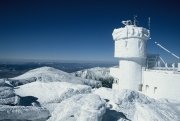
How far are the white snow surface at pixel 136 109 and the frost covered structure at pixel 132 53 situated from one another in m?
4.96

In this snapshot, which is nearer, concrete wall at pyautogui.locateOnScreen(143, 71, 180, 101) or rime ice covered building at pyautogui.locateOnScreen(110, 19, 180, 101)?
concrete wall at pyautogui.locateOnScreen(143, 71, 180, 101)

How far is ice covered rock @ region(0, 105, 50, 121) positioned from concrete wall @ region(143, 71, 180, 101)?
11624 mm

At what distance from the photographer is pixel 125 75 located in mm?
18375

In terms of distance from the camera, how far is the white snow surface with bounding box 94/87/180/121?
7.94 meters

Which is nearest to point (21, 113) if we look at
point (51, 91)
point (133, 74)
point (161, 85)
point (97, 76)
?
point (51, 91)

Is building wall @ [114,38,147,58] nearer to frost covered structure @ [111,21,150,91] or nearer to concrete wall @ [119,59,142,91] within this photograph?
frost covered structure @ [111,21,150,91]

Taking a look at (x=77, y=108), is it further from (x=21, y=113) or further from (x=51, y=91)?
(x=51, y=91)

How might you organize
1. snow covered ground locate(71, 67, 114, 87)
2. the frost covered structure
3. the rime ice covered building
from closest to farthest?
the rime ice covered building → the frost covered structure → snow covered ground locate(71, 67, 114, 87)

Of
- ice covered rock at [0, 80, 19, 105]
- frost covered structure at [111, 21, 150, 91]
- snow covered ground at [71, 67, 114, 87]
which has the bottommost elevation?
snow covered ground at [71, 67, 114, 87]

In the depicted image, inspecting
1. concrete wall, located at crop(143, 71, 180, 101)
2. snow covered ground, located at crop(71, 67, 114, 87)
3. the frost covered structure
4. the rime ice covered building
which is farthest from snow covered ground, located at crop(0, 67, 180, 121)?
snow covered ground, located at crop(71, 67, 114, 87)

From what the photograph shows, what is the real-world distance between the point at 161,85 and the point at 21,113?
1321cm

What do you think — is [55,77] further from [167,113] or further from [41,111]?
[167,113]

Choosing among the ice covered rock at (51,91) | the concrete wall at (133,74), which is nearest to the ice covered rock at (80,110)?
the ice covered rock at (51,91)

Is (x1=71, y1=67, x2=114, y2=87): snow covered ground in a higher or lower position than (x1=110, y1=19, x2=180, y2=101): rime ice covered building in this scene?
lower
